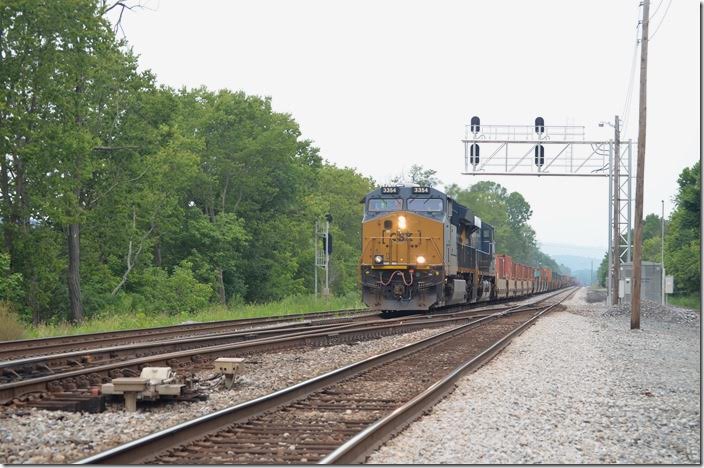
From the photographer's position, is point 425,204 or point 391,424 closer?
point 391,424

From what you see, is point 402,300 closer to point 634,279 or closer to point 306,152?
point 634,279

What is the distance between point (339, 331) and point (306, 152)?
46094 mm

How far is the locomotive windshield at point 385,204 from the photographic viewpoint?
84.4ft

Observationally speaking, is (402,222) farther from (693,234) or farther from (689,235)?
(689,235)

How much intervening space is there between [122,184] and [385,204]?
1252cm

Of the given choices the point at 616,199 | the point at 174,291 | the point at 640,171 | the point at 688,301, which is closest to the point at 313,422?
the point at 640,171

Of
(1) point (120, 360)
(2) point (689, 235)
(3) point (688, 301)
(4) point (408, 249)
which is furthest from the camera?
(2) point (689, 235)

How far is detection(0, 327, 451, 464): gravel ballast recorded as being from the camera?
633cm

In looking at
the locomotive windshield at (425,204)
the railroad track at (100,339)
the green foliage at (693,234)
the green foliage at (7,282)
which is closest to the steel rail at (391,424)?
the railroad track at (100,339)

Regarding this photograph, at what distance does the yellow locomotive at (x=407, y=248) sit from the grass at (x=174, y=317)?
403 centimetres

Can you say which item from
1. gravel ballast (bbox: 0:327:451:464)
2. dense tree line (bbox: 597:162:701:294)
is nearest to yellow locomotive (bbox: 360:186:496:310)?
gravel ballast (bbox: 0:327:451:464)

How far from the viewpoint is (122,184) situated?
32.8m

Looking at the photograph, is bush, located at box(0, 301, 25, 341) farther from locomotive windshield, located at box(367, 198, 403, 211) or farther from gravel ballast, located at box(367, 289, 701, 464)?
locomotive windshield, located at box(367, 198, 403, 211)

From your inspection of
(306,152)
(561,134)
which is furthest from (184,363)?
(306,152)
